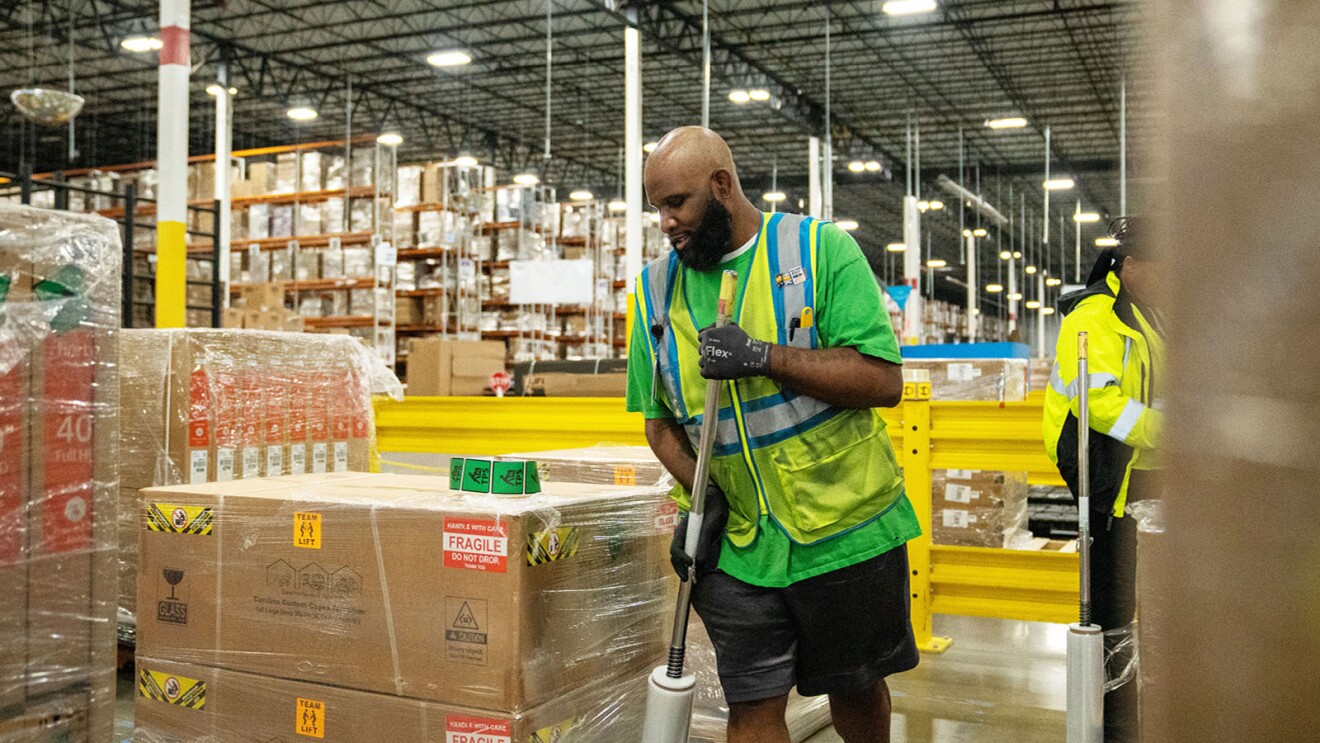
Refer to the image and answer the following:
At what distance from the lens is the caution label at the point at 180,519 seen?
3.01 meters

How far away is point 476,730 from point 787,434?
102 centimetres

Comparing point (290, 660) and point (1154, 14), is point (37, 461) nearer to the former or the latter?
point (290, 660)

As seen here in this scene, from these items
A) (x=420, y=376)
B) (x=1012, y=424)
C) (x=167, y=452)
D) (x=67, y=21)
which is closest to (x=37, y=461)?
(x=167, y=452)

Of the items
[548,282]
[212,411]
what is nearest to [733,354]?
[212,411]

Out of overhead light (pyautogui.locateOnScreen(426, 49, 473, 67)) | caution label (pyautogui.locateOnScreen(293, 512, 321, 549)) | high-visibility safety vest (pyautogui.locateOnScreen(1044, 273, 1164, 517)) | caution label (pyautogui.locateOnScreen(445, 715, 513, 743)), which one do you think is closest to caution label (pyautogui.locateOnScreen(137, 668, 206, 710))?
caution label (pyautogui.locateOnScreen(293, 512, 321, 549))

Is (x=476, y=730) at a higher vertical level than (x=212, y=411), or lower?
lower

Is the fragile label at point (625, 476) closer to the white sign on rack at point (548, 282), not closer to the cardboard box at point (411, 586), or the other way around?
the cardboard box at point (411, 586)

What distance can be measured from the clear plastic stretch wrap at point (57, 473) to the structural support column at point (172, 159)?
461cm

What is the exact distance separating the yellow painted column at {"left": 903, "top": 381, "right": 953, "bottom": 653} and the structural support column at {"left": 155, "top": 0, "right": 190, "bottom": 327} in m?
4.56

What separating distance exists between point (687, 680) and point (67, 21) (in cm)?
2139

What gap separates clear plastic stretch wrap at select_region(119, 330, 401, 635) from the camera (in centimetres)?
420

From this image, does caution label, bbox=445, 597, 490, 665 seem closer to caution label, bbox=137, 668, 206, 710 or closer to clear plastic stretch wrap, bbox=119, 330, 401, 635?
caution label, bbox=137, 668, 206, 710

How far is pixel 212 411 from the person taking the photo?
4.25m

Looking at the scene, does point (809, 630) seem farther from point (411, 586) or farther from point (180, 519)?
point (180, 519)
